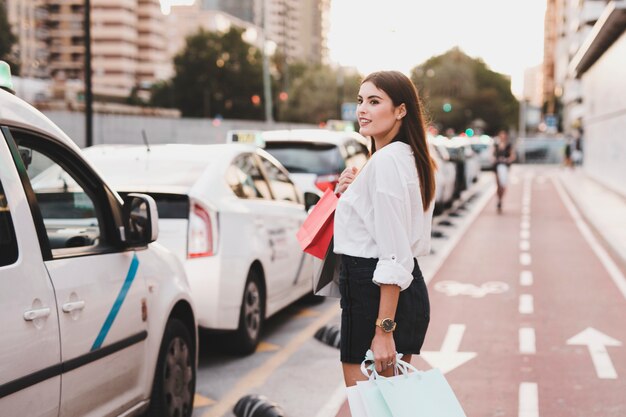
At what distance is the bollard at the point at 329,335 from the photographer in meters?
7.79

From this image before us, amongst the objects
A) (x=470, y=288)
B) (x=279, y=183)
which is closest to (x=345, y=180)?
(x=279, y=183)

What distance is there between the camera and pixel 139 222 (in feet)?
15.7

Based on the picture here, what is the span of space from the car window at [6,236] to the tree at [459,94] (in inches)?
4274

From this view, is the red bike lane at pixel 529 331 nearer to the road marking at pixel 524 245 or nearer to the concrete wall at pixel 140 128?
the road marking at pixel 524 245

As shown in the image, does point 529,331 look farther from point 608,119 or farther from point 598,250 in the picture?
point 608,119

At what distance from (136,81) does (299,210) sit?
160m

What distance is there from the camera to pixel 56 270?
3.77 metres

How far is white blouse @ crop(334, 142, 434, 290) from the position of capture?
3219mm

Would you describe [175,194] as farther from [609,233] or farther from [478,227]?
[478,227]

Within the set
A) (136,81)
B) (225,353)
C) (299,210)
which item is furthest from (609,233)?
(136,81)

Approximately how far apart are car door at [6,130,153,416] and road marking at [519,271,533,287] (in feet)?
24.6

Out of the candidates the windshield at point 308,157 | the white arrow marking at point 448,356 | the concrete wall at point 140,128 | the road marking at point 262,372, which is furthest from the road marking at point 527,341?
the concrete wall at point 140,128

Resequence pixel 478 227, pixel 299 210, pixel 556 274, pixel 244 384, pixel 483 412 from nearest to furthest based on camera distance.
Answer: pixel 483 412
pixel 244 384
pixel 299 210
pixel 556 274
pixel 478 227

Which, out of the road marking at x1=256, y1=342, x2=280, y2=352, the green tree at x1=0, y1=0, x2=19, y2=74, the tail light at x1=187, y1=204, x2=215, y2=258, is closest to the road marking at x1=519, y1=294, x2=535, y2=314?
the road marking at x1=256, y1=342, x2=280, y2=352
